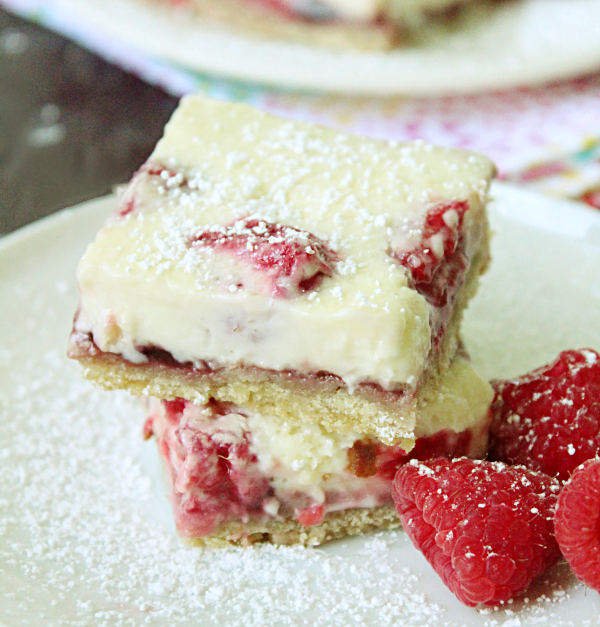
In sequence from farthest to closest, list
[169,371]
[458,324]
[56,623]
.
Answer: [458,324]
[169,371]
[56,623]

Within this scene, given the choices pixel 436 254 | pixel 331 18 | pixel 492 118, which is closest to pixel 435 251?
pixel 436 254

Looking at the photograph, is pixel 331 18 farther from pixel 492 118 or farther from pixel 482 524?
pixel 482 524

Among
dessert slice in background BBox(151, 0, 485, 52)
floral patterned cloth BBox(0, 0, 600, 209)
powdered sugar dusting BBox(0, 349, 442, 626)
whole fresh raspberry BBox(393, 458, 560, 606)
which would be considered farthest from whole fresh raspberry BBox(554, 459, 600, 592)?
dessert slice in background BBox(151, 0, 485, 52)

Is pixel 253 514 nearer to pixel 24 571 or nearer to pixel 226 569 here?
pixel 226 569

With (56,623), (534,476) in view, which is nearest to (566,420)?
(534,476)

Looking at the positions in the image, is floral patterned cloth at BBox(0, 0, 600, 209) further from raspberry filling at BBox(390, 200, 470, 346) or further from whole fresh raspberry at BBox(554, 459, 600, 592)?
whole fresh raspberry at BBox(554, 459, 600, 592)
